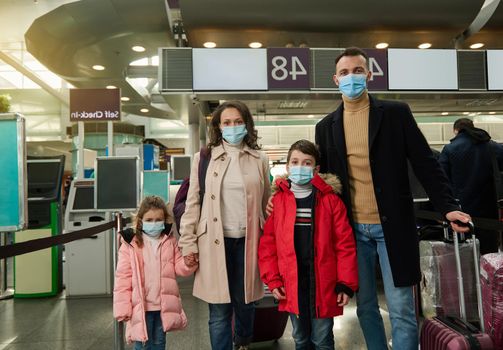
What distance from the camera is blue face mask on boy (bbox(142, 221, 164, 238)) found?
2426 mm

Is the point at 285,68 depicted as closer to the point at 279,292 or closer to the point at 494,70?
the point at 494,70

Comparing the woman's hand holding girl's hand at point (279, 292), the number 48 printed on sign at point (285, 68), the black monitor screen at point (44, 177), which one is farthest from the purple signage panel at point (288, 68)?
the woman's hand holding girl's hand at point (279, 292)

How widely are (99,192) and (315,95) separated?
337 centimetres

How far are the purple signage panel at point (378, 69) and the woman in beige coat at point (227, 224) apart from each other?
166 inches

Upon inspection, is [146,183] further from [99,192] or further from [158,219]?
[158,219]

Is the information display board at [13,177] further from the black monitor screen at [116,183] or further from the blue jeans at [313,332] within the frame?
the blue jeans at [313,332]

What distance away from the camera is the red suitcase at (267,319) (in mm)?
2863

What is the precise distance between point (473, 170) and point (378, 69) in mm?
2705

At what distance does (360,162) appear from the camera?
1977 mm

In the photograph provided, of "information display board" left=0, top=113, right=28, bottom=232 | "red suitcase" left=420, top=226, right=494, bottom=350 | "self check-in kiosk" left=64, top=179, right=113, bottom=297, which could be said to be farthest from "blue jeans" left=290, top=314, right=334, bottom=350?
"self check-in kiosk" left=64, top=179, right=113, bottom=297

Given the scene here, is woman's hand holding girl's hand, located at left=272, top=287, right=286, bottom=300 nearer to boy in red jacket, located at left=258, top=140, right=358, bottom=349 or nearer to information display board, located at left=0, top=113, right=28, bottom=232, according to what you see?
boy in red jacket, located at left=258, top=140, right=358, bottom=349

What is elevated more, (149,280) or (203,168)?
(203,168)

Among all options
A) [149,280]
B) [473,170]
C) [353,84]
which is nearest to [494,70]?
[473,170]

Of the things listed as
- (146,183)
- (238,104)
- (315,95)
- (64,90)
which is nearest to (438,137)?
(315,95)
